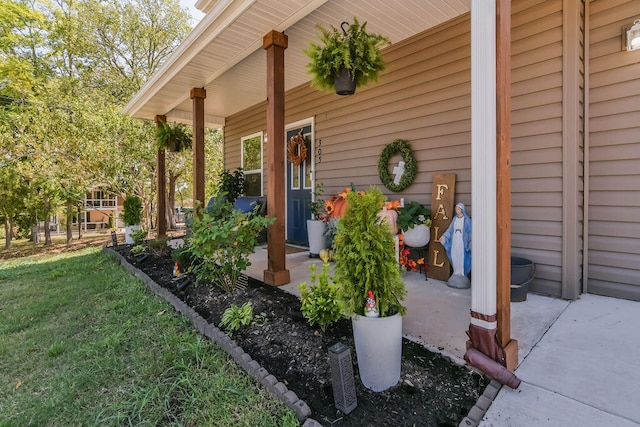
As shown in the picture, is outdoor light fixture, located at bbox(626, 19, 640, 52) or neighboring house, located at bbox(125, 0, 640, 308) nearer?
outdoor light fixture, located at bbox(626, 19, 640, 52)

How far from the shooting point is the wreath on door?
5.26 m

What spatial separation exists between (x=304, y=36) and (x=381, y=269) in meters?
3.13

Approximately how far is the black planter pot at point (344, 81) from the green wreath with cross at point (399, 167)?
3.65 feet

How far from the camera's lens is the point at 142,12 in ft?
35.6

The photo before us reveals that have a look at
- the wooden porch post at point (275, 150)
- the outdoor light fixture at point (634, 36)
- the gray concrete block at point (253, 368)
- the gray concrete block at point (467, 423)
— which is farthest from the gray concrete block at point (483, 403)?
the outdoor light fixture at point (634, 36)

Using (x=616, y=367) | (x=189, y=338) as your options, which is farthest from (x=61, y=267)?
(x=616, y=367)

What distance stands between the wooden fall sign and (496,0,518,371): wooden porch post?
171 centimetres

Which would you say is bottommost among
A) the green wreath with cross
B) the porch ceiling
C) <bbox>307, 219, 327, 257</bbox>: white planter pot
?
<bbox>307, 219, 327, 257</bbox>: white planter pot

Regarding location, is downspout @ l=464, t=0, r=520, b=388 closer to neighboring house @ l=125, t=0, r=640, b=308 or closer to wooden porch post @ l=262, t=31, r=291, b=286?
neighboring house @ l=125, t=0, r=640, b=308

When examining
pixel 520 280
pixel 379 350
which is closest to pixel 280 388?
pixel 379 350

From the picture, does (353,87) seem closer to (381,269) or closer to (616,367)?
(381,269)

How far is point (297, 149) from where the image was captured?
5.38 metres

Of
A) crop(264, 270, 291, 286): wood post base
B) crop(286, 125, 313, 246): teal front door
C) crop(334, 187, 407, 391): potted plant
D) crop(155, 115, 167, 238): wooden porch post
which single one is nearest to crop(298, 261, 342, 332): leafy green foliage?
crop(334, 187, 407, 391): potted plant

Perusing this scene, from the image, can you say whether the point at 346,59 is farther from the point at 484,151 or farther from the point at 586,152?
the point at 586,152
